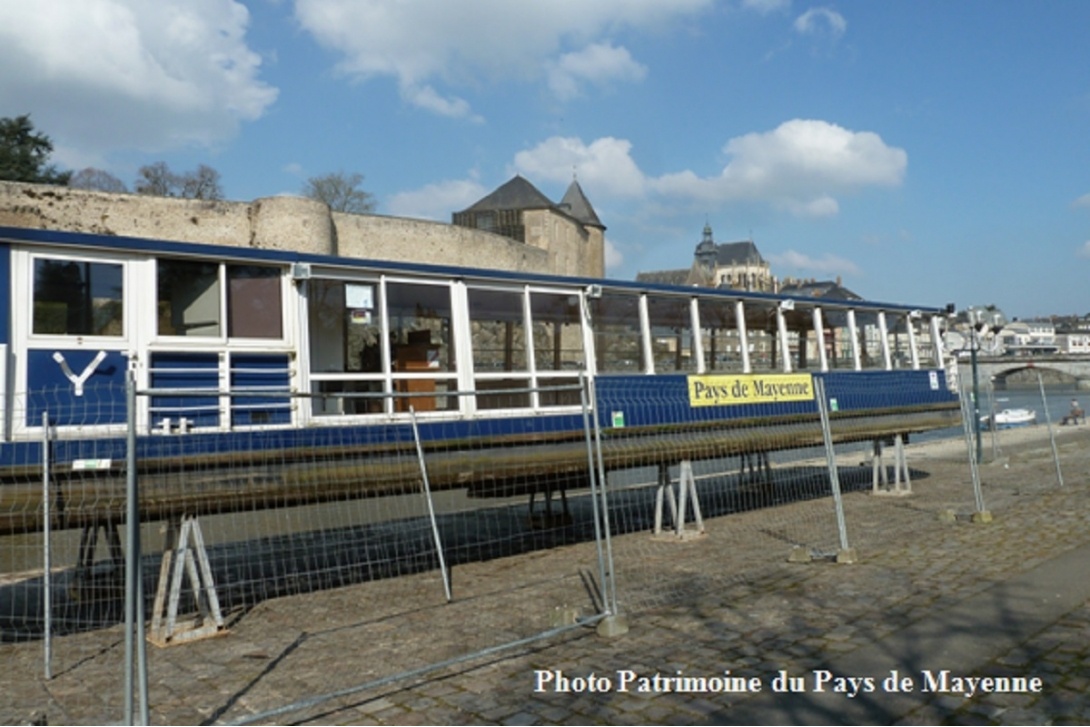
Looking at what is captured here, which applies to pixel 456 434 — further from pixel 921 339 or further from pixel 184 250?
pixel 921 339

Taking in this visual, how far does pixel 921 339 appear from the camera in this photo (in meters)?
17.1

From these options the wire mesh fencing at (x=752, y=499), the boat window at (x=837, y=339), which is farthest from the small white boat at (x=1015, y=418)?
the boat window at (x=837, y=339)

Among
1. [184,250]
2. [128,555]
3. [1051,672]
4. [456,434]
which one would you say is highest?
[184,250]

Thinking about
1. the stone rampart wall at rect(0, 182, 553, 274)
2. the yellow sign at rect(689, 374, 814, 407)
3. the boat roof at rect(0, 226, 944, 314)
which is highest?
the stone rampart wall at rect(0, 182, 553, 274)

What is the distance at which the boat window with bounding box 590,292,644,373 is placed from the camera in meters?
11.0

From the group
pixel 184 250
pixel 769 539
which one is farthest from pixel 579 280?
pixel 184 250

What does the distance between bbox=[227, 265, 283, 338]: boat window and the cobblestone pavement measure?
2750mm

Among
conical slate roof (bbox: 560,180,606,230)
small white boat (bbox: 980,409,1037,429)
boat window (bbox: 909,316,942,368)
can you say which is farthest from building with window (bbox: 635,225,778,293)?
boat window (bbox: 909,316,942,368)

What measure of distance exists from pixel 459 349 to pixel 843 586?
475 centimetres

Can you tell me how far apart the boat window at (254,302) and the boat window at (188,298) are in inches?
5.6

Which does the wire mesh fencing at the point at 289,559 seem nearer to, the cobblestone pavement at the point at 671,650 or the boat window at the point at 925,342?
the cobblestone pavement at the point at 671,650

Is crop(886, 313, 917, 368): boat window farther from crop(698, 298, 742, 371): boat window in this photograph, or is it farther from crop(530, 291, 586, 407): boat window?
crop(530, 291, 586, 407): boat window

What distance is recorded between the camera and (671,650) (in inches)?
237

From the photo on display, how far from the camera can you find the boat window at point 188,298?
25.8 ft
